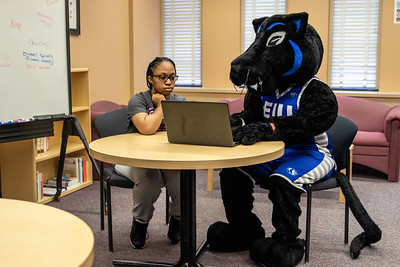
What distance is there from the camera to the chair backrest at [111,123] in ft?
9.67

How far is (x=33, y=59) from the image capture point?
11.0ft

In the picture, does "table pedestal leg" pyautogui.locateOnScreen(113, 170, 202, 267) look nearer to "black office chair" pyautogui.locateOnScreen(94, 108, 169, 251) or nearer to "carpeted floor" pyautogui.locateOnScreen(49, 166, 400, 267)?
"carpeted floor" pyautogui.locateOnScreen(49, 166, 400, 267)

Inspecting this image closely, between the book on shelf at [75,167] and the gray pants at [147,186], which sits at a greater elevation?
the gray pants at [147,186]

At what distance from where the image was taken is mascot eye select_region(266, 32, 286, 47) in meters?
2.61

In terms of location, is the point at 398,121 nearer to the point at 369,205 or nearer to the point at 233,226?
the point at 369,205

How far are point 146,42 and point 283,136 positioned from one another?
13.6ft

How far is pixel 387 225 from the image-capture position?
131 inches

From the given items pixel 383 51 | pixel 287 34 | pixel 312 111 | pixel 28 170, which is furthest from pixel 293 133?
pixel 383 51

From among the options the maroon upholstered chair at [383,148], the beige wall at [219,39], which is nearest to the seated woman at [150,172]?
the maroon upholstered chair at [383,148]

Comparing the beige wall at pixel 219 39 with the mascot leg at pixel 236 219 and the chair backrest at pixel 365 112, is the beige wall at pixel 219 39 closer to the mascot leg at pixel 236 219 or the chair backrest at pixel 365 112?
the chair backrest at pixel 365 112

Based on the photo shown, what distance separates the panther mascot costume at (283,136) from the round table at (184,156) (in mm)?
202

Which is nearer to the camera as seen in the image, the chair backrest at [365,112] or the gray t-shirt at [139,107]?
the gray t-shirt at [139,107]

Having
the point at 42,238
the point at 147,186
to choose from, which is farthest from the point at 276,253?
the point at 42,238

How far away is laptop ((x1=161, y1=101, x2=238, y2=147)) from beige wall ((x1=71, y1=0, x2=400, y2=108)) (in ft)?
9.17
